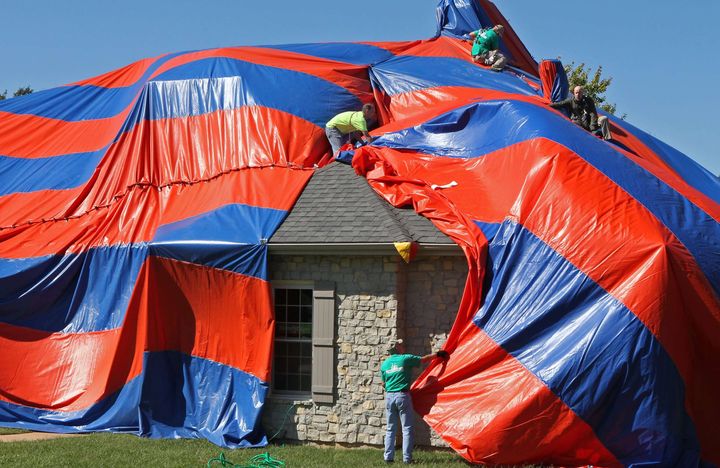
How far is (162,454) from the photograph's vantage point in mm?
12359

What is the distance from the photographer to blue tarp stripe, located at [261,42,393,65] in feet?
58.9

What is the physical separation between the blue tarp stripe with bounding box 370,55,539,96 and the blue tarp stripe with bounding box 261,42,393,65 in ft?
1.49

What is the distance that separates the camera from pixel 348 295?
43.4 feet

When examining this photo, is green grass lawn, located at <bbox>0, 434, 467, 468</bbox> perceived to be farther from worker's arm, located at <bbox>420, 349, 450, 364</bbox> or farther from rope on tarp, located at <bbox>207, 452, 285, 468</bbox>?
worker's arm, located at <bbox>420, 349, 450, 364</bbox>

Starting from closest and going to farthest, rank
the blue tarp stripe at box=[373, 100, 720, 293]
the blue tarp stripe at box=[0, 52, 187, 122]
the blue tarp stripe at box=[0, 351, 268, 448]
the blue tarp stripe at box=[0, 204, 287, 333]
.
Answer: the blue tarp stripe at box=[373, 100, 720, 293], the blue tarp stripe at box=[0, 351, 268, 448], the blue tarp stripe at box=[0, 204, 287, 333], the blue tarp stripe at box=[0, 52, 187, 122]

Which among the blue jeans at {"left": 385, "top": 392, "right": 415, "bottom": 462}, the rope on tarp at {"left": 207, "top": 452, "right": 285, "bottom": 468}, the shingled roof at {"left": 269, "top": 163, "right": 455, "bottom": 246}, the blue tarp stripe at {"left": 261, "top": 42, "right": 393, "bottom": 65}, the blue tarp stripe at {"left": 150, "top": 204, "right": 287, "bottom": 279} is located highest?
the blue tarp stripe at {"left": 261, "top": 42, "right": 393, "bottom": 65}

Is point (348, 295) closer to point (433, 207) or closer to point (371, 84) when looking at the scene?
point (433, 207)

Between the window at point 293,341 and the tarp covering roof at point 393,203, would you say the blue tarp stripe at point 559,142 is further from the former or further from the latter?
the window at point 293,341

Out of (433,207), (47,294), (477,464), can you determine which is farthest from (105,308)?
(477,464)

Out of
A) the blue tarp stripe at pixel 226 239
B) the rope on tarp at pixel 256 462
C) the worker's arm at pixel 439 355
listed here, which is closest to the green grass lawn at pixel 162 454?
the rope on tarp at pixel 256 462

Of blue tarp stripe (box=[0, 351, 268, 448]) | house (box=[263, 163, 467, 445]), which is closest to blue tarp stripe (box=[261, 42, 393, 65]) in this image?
house (box=[263, 163, 467, 445])

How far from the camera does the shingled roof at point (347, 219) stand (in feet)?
42.5

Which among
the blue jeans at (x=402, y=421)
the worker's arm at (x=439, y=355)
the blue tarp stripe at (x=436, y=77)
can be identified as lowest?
the blue jeans at (x=402, y=421)

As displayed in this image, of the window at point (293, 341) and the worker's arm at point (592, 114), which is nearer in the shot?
the window at point (293, 341)
